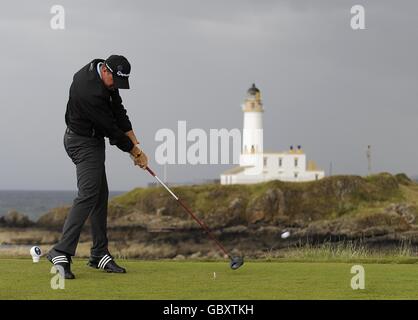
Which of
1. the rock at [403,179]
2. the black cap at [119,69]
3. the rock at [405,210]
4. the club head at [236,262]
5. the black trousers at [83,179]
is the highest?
the rock at [403,179]

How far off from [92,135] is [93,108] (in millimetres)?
386

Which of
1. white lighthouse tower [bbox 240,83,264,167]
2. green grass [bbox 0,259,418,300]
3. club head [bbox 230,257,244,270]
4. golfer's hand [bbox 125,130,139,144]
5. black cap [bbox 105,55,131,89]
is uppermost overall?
white lighthouse tower [bbox 240,83,264,167]

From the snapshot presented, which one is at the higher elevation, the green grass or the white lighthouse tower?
the white lighthouse tower

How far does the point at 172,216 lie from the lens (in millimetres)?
67125

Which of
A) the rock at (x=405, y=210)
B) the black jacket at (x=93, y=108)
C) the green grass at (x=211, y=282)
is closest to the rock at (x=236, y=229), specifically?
the rock at (x=405, y=210)

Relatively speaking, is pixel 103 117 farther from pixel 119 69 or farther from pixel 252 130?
pixel 252 130

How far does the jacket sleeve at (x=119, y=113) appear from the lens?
9.35m

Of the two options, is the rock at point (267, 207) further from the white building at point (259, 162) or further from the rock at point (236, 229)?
the white building at point (259, 162)

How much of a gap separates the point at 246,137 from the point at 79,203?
247 ft

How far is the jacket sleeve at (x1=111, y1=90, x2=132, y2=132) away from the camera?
9.35 meters

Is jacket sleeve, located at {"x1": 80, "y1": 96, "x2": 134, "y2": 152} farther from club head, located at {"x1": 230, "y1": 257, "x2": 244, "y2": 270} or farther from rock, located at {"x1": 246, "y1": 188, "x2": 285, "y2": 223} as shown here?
rock, located at {"x1": 246, "y1": 188, "x2": 285, "y2": 223}

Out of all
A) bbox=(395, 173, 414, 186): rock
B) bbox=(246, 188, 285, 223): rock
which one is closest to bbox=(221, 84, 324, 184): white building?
bbox=(395, 173, 414, 186): rock
